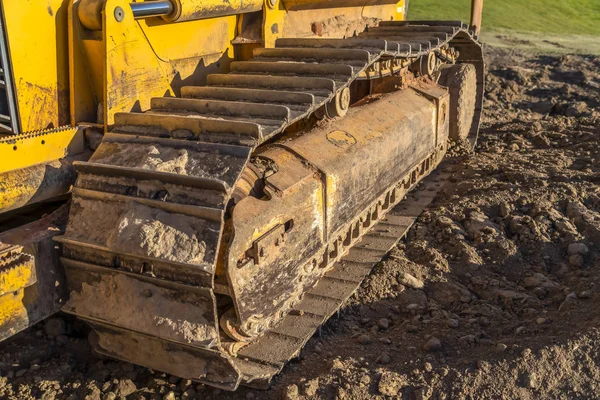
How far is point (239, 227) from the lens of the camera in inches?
121

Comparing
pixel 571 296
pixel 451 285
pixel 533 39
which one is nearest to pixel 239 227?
pixel 451 285

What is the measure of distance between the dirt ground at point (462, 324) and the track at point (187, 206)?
19 centimetres

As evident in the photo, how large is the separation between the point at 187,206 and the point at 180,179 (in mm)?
118

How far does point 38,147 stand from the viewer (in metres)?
3.30

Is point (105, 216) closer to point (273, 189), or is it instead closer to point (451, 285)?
point (273, 189)

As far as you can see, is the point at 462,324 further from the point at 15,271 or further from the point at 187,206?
the point at 15,271

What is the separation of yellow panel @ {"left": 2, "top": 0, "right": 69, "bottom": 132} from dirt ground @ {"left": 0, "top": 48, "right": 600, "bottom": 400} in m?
1.10

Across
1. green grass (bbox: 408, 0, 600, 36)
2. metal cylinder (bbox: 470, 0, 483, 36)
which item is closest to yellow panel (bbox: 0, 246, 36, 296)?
metal cylinder (bbox: 470, 0, 483, 36)

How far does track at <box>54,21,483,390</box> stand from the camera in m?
2.95

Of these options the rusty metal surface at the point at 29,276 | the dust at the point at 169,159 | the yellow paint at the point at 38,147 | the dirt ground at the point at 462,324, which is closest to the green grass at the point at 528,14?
the dirt ground at the point at 462,324

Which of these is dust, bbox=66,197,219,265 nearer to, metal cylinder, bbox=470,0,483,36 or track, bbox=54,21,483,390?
track, bbox=54,21,483,390

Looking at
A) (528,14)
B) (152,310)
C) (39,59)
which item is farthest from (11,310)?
(528,14)

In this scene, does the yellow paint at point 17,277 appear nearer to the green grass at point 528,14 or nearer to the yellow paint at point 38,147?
the yellow paint at point 38,147

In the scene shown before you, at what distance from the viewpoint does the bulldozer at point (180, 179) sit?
3.00 meters
